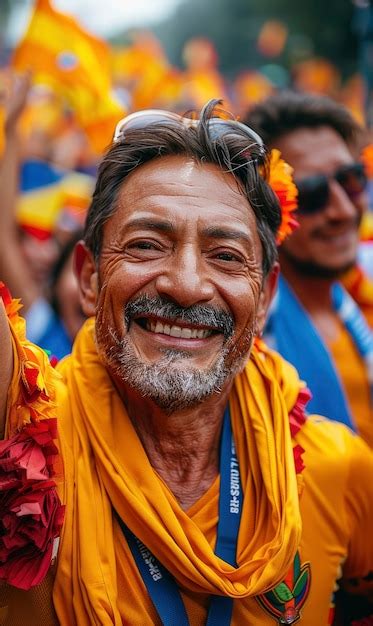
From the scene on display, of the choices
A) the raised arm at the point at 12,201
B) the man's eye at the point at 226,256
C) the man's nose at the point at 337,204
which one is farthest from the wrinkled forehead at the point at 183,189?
the raised arm at the point at 12,201

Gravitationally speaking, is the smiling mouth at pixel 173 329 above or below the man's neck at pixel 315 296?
above

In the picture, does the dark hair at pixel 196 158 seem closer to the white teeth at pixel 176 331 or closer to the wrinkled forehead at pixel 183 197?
the wrinkled forehead at pixel 183 197

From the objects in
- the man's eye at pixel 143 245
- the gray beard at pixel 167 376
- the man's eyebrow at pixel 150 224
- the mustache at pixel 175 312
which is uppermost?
the man's eyebrow at pixel 150 224

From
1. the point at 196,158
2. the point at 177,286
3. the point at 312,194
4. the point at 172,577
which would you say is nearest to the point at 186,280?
the point at 177,286

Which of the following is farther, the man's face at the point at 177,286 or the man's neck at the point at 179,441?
the man's neck at the point at 179,441

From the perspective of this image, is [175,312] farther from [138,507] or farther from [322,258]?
[322,258]

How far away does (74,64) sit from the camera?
5.24 meters

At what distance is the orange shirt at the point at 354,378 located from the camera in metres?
3.91

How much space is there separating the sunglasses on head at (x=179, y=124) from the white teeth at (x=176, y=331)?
23.0 inches

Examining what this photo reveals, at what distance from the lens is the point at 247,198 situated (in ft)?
7.87

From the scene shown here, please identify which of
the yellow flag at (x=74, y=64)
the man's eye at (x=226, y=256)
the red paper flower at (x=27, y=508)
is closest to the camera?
the red paper flower at (x=27, y=508)

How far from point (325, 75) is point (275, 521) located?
65.9 feet

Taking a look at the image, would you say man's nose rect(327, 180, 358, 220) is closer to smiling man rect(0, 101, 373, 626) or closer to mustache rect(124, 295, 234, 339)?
smiling man rect(0, 101, 373, 626)

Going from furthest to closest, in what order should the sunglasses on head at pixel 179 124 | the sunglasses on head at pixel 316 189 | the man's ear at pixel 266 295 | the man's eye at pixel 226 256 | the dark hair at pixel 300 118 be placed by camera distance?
the dark hair at pixel 300 118 → the sunglasses on head at pixel 316 189 → the man's ear at pixel 266 295 → the sunglasses on head at pixel 179 124 → the man's eye at pixel 226 256
